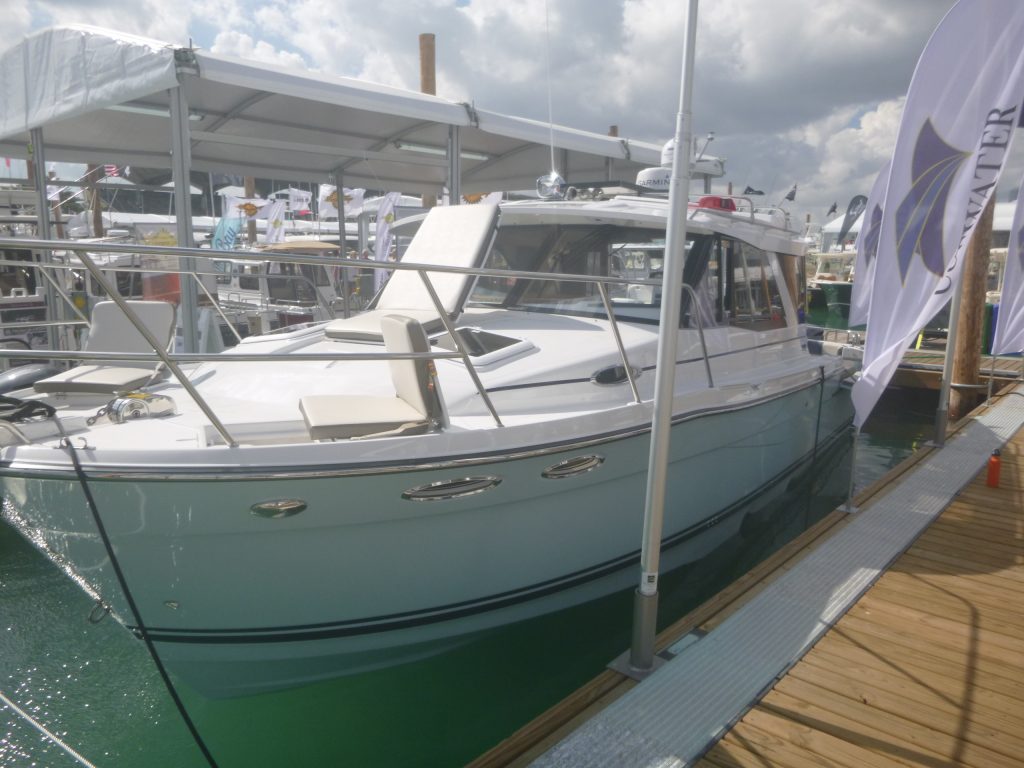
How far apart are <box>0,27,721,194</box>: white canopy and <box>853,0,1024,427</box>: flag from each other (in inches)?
123

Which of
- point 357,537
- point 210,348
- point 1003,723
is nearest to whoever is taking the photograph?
point 1003,723

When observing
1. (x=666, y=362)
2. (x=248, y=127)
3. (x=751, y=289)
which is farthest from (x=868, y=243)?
(x=248, y=127)

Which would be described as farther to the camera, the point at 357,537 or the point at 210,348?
the point at 210,348

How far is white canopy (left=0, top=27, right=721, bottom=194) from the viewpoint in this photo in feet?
17.6

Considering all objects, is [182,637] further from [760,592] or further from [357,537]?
[760,592]

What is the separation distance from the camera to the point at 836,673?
9.34ft

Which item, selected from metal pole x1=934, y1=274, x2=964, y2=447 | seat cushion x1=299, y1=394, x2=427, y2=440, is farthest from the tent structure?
seat cushion x1=299, y1=394, x2=427, y2=440

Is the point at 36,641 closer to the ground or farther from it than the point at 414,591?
closer to the ground

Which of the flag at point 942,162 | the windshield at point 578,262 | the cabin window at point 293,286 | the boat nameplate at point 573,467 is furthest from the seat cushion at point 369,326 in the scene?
the cabin window at point 293,286

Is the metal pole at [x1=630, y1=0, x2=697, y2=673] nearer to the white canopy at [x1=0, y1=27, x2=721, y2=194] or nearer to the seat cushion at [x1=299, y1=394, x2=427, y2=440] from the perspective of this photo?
the seat cushion at [x1=299, y1=394, x2=427, y2=440]

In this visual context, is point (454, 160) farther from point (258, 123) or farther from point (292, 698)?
point (292, 698)

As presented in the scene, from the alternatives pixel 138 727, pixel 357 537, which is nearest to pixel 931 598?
pixel 357 537

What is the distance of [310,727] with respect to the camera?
3.27 metres

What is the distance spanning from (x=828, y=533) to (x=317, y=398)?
292cm
